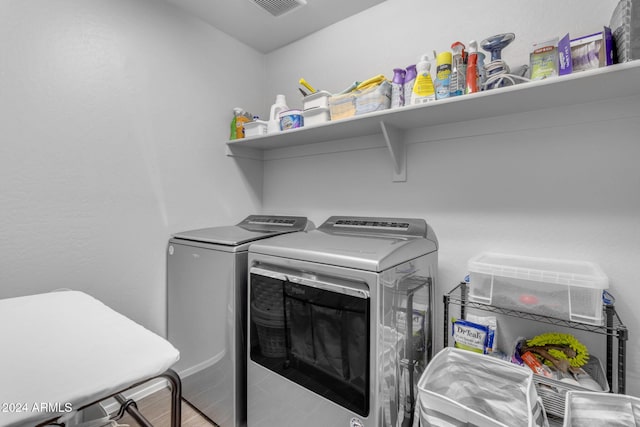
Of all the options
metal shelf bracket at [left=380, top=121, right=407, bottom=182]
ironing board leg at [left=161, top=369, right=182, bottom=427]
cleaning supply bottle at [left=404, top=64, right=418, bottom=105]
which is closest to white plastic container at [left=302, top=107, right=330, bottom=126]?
metal shelf bracket at [left=380, top=121, right=407, bottom=182]

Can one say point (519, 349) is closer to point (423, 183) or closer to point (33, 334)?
point (423, 183)

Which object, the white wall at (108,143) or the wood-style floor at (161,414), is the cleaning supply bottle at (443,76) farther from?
the wood-style floor at (161,414)

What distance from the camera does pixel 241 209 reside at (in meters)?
2.35

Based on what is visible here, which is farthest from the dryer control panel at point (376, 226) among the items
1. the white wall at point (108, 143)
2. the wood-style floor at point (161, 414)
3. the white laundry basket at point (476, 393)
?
the wood-style floor at point (161, 414)

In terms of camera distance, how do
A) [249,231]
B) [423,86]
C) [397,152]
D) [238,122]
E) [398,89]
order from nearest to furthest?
[423,86], [398,89], [397,152], [249,231], [238,122]

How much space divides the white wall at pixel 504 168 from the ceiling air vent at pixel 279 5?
1.22 feet

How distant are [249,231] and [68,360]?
1232 mm

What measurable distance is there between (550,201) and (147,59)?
2.36 meters

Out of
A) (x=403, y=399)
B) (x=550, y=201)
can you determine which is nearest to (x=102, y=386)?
(x=403, y=399)

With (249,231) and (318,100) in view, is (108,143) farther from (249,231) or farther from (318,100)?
(318,100)

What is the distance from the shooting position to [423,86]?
1.37 metres

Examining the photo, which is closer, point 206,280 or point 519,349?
Result: point 519,349

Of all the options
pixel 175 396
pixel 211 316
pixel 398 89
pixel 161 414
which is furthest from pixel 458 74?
pixel 161 414

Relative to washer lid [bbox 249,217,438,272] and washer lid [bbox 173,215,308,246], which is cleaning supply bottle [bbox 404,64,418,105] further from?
washer lid [bbox 173,215,308,246]
